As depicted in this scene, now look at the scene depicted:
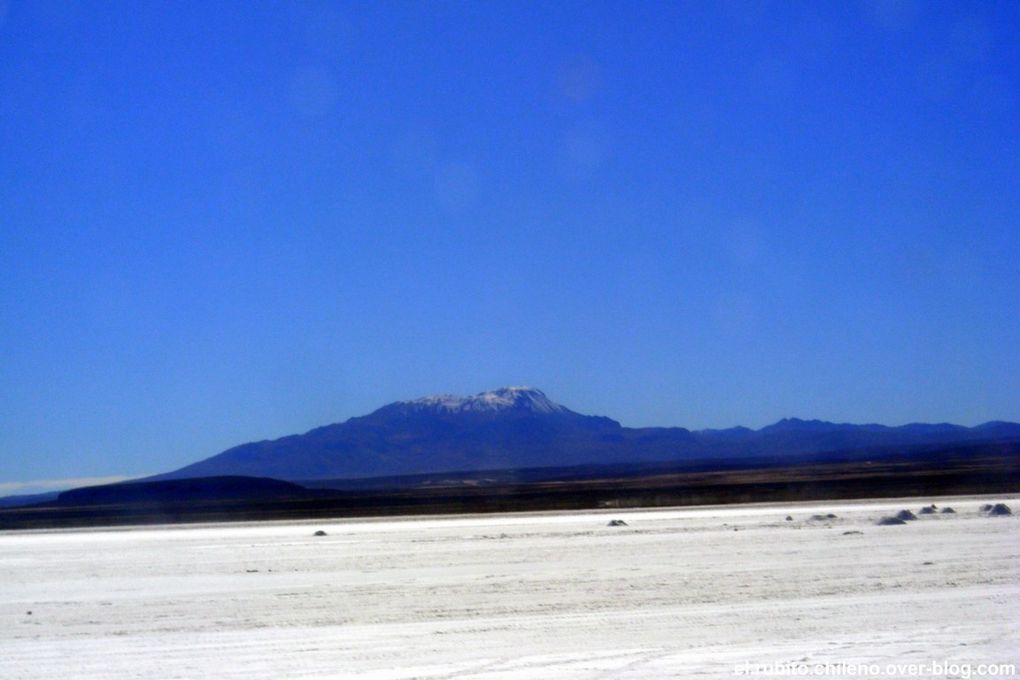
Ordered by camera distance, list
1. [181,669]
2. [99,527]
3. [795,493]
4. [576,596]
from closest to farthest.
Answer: [181,669], [576,596], [99,527], [795,493]

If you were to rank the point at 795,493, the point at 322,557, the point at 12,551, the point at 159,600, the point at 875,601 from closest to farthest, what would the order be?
the point at 875,601, the point at 159,600, the point at 322,557, the point at 12,551, the point at 795,493

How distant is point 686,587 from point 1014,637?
23.2 ft

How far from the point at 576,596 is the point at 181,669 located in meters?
7.87

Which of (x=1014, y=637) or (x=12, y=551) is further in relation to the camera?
(x=12, y=551)

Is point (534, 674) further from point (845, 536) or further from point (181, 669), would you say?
point (845, 536)

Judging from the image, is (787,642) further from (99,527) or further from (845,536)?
(99,527)

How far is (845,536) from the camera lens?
100 feet

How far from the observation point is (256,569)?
88.1 ft

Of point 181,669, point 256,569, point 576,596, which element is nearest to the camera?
point 181,669

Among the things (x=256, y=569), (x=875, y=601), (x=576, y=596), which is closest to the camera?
(x=875, y=601)

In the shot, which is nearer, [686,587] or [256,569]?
[686,587]

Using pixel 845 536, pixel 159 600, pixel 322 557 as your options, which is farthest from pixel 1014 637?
pixel 322 557

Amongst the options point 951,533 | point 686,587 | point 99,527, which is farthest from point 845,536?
point 99,527

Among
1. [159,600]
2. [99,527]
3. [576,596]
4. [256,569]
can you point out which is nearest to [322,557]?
[256,569]
